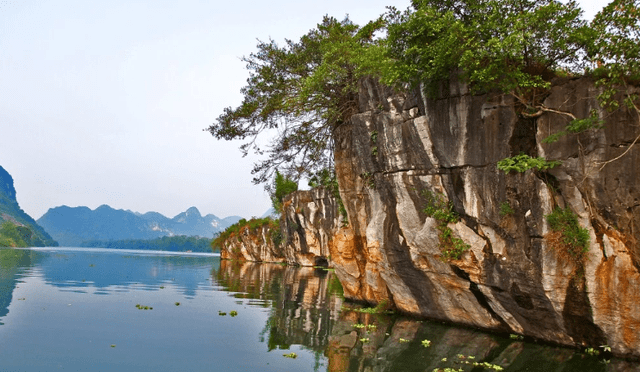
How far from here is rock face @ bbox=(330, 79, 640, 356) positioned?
10664mm

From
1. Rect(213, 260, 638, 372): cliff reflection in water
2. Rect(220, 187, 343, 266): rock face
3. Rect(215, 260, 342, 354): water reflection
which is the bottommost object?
Rect(215, 260, 342, 354): water reflection

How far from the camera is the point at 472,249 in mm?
13578

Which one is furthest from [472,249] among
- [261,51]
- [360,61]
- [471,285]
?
[261,51]

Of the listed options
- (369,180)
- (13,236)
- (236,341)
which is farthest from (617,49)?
(13,236)

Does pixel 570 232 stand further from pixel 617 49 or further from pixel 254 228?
pixel 254 228

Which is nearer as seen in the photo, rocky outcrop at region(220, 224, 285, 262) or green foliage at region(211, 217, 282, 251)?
green foliage at region(211, 217, 282, 251)

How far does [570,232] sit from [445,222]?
3817mm

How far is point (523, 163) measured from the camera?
11.6 m

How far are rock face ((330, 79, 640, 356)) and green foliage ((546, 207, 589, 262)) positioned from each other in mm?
141

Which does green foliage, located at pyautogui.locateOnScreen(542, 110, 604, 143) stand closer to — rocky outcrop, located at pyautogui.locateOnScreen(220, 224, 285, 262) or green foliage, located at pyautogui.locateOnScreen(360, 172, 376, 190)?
green foliage, located at pyautogui.locateOnScreen(360, 172, 376, 190)

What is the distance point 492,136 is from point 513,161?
1.08 meters

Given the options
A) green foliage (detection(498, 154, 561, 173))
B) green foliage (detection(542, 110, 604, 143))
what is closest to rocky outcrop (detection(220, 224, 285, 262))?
green foliage (detection(498, 154, 561, 173))

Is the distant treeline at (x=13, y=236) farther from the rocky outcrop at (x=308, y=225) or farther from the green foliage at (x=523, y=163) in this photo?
the green foliage at (x=523, y=163)

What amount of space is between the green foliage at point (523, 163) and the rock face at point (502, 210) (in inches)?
9.2
